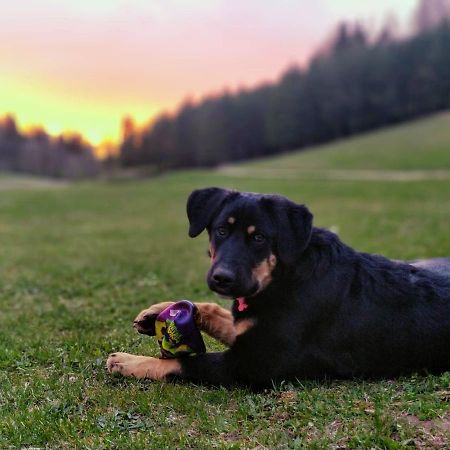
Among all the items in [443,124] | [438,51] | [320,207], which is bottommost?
[320,207]

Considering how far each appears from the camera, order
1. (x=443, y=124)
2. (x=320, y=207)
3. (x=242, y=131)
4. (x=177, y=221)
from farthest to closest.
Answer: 1. (x=242, y=131)
2. (x=443, y=124)
3. (x=320, y=207)
4. (x=177, y=221)

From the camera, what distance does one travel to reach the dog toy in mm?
4734

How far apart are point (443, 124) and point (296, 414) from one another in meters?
77.9

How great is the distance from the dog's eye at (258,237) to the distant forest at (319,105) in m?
87.2

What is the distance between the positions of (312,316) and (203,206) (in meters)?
1.41

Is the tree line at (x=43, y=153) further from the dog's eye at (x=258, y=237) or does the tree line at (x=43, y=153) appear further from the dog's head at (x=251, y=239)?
the dog's eye at (x=258, y=237)

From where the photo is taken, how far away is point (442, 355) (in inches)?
178

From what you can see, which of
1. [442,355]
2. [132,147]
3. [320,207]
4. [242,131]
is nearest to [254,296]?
[442,355]

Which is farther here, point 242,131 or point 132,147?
point 132,147

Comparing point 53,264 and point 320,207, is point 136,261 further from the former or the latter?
point 320,207

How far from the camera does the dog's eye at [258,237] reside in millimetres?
4527

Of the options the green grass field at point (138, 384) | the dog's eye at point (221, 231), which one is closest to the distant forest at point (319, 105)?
the green grass field at point (138, 384)

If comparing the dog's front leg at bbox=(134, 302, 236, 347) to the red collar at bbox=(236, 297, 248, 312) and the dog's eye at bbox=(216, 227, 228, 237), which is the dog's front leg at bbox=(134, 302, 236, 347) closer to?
the red collar at bbox=(236, 297, 248, 312)

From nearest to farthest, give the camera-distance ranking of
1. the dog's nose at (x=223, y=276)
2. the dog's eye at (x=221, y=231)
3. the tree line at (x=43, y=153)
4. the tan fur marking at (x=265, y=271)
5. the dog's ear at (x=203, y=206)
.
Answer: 1. the dog's nose at (x=223, y=276)
2. the tan fur marking at (x=265, y=271)
3. the dog's eye at (x=221, y=231)
4. the dog's ear at (x=203, y=206)
5. the tree line at (x=43, y=153)
